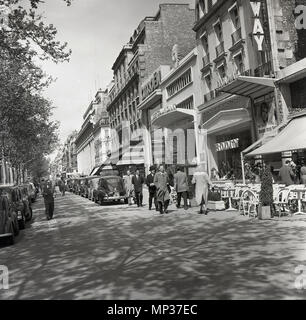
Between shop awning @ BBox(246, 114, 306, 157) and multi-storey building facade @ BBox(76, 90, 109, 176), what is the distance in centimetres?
5240

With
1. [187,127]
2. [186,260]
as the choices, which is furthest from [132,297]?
[187,127]

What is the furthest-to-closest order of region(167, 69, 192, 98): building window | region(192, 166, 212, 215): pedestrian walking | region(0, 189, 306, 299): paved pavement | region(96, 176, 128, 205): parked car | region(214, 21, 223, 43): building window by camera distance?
region(167, 69, 192, 98): building window
region(214, 21, 223, 43): building window
region(96, 176, 128, 205): parked car
region(192, 166, 212, 215): pedestrian walking
region(0, 189, 306, 299): paved pavement

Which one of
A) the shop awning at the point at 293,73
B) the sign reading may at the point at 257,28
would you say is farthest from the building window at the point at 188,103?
the shop awning at the point at 293,73

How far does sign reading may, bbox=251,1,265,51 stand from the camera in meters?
20.7

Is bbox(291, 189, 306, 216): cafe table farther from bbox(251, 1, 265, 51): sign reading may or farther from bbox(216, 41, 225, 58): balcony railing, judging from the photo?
bbox(216, 41, 225, 58): balcony railing

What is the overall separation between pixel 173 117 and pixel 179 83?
3278 millimetres

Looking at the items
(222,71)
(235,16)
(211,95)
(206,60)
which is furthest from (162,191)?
(206,60)

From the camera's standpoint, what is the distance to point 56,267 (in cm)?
736

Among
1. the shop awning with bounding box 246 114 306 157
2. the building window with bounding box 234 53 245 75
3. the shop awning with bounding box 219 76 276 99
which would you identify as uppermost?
the building window with bounding box 234 53 245 75

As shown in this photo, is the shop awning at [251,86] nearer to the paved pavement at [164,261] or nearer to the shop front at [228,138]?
the shop front at [228,138]

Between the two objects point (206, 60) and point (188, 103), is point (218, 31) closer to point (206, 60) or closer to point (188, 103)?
point (206, 60)

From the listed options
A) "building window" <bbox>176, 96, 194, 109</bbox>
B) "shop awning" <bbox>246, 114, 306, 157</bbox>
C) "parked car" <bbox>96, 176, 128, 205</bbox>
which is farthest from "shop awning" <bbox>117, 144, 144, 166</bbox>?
"shop awning" <bbox>246, 114, 306, 157</bbox>

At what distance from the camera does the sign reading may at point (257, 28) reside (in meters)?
20.7

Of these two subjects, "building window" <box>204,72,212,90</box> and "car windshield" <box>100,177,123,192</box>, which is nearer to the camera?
"car windshield" <box>100,177,123,192</box>
